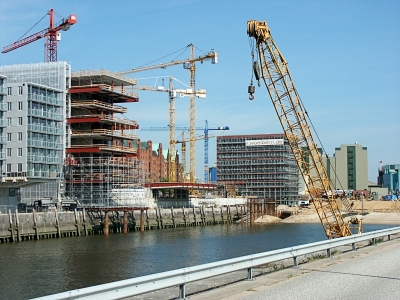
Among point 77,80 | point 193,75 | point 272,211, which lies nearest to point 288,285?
point 77,80

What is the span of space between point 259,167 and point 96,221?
109m

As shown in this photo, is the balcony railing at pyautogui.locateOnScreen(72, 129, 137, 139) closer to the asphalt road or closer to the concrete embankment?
the concrete embankment

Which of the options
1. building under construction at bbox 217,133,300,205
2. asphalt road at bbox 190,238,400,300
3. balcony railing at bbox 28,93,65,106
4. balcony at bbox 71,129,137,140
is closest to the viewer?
asphalt road at bbox 190,238,400,300

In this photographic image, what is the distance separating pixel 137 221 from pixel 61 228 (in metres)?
19.8

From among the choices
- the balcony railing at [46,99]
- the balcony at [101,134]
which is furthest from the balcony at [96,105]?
the balcony railing at [46,99]

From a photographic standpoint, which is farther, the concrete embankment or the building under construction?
the building under construction

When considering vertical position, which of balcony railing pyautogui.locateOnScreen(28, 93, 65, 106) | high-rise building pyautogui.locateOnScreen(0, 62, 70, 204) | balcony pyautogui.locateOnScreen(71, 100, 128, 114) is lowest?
high-rise building pyautogui.locateOnScreen(0, 62, 70, 204)

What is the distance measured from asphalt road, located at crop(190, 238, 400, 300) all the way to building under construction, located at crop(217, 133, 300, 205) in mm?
159940

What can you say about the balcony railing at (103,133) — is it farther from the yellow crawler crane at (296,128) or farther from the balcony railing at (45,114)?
the yellow crawler crane at (296,128)

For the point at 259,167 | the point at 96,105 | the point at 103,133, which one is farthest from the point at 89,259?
the point at 259,167

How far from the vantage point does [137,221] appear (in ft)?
324

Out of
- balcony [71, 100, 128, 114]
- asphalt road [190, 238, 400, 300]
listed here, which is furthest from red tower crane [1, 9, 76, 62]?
asphalt road [190, 238, 400, 300]

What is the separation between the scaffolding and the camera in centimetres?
9925

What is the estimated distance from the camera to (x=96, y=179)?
102 metres
